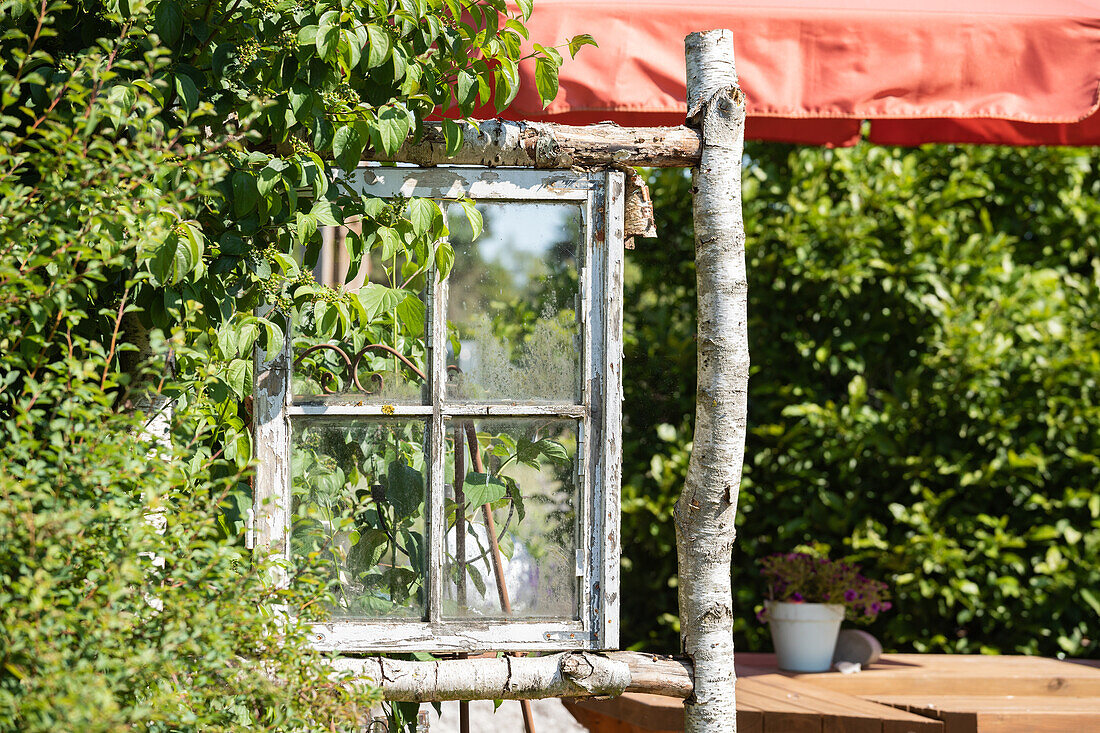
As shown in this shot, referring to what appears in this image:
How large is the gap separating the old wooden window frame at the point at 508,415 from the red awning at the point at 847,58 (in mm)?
253

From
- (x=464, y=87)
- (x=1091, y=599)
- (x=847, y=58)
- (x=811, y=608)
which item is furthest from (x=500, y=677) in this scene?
(x=1091, y=599)

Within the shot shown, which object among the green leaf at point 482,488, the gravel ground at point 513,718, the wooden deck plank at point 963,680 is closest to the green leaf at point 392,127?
the green leaf at point 482,488

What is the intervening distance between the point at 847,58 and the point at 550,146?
2.42 feet

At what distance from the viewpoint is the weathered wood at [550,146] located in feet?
6.70

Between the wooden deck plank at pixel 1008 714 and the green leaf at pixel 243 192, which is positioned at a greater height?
the green leaf at pixel 243 192

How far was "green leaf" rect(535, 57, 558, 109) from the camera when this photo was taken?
6.64 ft

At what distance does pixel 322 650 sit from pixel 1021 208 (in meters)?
3.60

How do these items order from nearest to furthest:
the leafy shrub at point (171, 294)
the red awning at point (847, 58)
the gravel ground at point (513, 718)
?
the leafy shrub at point (171, 294) → the red awning at point (847, 58) → the gravel ground at point (513, 718)

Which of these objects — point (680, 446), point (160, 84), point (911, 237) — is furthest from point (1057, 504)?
point (160, 84)

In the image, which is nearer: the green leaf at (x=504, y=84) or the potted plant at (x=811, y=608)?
the green leaf at (x=504, y=84)

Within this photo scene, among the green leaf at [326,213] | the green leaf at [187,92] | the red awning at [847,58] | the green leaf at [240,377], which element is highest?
the red awning at [847,58]

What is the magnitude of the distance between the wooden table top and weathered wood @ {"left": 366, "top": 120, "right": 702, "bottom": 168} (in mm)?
1304

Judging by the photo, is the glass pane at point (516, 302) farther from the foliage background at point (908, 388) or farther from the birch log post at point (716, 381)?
the foliage background at point (908, 388)

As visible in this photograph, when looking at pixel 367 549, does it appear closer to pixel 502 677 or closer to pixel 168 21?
pixel 502 677
